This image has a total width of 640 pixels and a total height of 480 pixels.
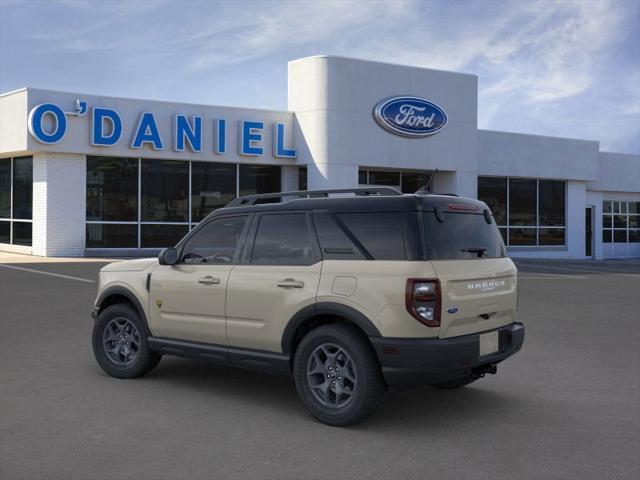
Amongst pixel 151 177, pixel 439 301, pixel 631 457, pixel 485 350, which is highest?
pixel 151 177

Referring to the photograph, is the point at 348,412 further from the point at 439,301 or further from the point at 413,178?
the point at 413,178

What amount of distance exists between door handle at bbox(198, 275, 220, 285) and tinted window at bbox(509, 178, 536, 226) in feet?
85.0

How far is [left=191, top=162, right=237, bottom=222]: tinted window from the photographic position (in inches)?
974

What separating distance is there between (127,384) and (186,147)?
18.0 meters

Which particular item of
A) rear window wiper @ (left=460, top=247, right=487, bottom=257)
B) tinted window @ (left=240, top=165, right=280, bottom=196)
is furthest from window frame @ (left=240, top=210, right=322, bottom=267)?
tinted window @ (left=240, top=165, right=280, bottom=196)

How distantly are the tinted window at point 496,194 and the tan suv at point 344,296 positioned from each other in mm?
24730

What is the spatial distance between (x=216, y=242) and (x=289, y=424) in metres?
1.91

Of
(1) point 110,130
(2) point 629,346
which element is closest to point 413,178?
(1) point 110,130

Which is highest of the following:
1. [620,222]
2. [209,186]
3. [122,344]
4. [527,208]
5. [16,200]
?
[209,186]

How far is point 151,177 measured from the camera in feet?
78.5

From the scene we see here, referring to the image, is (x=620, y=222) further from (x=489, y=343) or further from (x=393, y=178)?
(x=489, y=343)

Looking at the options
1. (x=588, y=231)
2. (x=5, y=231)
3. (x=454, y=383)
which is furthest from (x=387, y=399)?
(x=588, y=231)

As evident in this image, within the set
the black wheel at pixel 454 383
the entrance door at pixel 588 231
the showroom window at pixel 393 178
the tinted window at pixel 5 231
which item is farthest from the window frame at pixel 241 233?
the entrance door at pixel 588 231

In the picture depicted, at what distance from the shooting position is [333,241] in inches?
221
